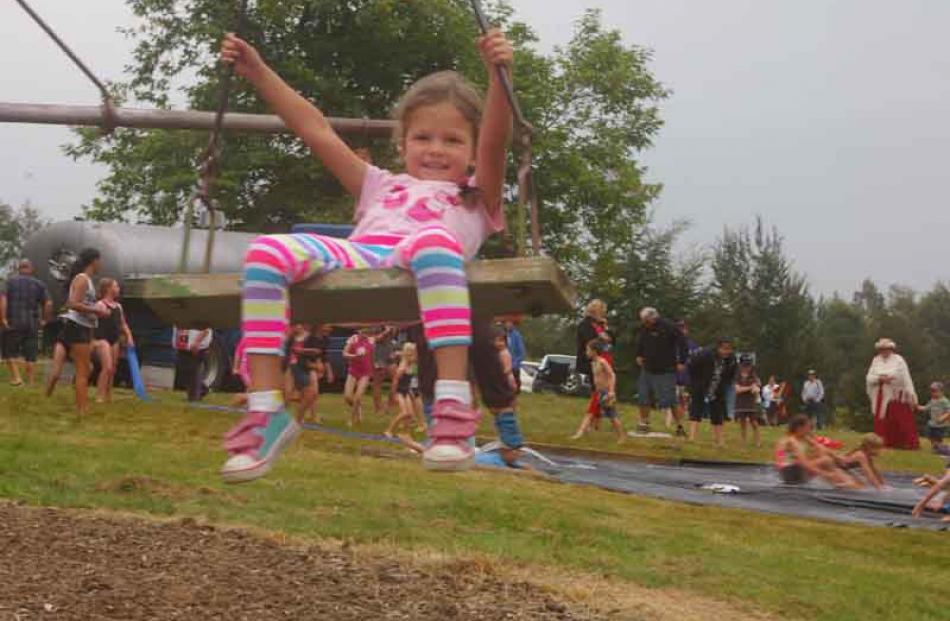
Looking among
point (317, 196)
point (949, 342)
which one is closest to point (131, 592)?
point (317, 196)

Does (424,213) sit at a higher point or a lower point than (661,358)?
lower

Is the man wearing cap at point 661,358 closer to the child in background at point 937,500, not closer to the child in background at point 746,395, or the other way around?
the child in background at point 746,395

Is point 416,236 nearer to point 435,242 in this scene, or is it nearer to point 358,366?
point 435,242

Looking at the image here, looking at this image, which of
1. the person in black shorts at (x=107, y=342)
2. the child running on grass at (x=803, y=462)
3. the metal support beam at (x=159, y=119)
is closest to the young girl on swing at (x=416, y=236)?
the metal support beam at (x=159, y=119)

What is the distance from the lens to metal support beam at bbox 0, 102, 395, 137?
539 centimetres

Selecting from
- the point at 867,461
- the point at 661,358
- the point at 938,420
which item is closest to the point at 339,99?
the point at 867,461

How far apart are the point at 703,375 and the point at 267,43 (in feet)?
42.1

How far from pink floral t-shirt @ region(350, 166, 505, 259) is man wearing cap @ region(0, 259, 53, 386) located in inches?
517

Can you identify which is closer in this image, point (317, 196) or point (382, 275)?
point (382, 275)

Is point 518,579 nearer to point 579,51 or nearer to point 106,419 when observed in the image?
point 579,51

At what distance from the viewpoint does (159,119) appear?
5.86 m

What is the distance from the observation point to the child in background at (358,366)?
51.8 feet

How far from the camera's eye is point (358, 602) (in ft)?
23.4

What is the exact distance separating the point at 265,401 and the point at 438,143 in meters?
0.98
